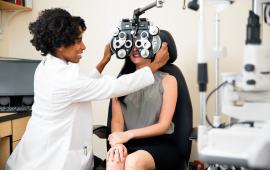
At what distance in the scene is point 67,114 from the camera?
171cm

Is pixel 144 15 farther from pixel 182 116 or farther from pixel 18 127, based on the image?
pixel 18 127

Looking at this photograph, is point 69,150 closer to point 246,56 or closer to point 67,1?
point 246,56

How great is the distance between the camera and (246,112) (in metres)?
1.22

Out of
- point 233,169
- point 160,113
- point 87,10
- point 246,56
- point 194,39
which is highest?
point 87,10

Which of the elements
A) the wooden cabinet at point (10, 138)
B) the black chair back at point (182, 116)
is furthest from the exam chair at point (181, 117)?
the wooden cabinet at point (10, 138)

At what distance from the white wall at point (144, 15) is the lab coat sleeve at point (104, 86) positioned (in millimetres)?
707

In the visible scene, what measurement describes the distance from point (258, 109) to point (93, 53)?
176 cm

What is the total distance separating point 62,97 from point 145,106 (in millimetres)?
518

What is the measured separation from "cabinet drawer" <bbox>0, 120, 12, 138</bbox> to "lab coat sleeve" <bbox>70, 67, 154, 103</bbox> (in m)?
0.58

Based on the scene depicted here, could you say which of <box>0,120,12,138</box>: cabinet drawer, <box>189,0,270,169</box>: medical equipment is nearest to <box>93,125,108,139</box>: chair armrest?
<box>0,120,12,138</box>: cabinet drawer

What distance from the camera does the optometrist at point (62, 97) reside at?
65.5 inches

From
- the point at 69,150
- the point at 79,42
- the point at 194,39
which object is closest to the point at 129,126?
the point at 69,150

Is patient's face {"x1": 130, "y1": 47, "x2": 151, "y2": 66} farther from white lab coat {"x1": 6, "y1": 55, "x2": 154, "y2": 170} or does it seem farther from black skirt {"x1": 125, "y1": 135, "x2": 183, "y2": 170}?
black skirt {"x1": 125, "y1": 135, "x2": 183, "y2": 170}

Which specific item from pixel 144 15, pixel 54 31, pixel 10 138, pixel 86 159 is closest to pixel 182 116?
pixel 86 159
